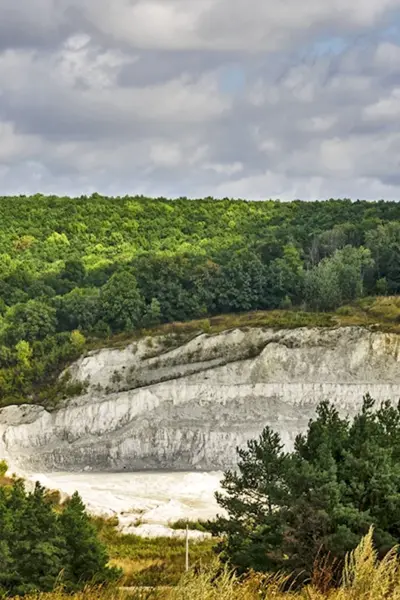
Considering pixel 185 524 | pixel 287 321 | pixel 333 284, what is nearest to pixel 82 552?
pixel 185 524

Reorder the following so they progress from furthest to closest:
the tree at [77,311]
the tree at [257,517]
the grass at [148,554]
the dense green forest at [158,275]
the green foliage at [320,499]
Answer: the tree at [77,311], the dense green forest at [158,275], the grass at [148,554], the tree at [257,517], the green foliage at [320,499]

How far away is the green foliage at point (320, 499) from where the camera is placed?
16812 millimetres

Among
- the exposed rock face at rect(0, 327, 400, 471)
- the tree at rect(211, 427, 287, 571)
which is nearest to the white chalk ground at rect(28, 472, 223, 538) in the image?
the exposed rock face at rect(0, 327, 400, 471)

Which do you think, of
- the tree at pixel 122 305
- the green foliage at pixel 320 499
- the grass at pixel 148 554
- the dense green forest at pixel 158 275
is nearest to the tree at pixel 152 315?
Answer: the dense green forest at pixel 158 275

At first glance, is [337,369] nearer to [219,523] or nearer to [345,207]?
[219,523]

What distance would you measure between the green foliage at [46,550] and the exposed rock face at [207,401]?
1269 inches

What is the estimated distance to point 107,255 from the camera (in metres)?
97.1

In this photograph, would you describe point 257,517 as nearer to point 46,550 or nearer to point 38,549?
point 46,550

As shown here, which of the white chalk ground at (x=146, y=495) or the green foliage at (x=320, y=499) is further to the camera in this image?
the white chalk ground at (x=146, y=495)

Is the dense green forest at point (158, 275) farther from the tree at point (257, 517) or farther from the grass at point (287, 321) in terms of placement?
the tree at point (257, 517)

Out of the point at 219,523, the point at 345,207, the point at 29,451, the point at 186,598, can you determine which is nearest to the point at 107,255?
the point at 345,207

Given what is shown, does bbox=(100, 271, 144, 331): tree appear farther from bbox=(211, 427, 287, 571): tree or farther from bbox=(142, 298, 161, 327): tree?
bbox=(211, 427, 287, 571): tree

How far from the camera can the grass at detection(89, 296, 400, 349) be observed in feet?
A: 196

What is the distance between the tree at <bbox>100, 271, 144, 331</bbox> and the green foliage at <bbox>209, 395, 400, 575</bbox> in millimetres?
45201
